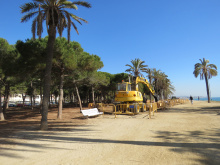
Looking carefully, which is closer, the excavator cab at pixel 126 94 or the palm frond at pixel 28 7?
the palm frond at pixel 28 7

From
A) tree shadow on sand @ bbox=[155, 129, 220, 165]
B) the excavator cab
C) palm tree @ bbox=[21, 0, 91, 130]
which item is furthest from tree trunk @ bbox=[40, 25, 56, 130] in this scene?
the excavator cab

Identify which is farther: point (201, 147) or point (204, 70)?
point (204, 70)

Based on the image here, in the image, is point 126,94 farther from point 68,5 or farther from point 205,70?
point 205,70

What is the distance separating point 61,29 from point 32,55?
4016mm

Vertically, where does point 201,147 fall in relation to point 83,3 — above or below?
below

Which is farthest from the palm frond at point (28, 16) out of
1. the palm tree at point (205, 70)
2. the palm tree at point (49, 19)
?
the palm tree at point (205, 70)

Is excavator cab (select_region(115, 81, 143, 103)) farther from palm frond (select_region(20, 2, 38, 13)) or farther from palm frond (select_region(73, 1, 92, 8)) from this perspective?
palm frond (select_region(20, 2, 38, 13))

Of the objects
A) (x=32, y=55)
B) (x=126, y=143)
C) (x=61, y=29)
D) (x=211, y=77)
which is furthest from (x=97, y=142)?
(x=211, y=77)

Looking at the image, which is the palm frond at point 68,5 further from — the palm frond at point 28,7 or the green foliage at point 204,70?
the green foliage at point 204,70

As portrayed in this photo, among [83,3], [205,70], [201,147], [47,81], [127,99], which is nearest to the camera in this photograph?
[201,147]

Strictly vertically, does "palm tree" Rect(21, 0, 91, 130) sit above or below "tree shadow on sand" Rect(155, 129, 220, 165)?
above

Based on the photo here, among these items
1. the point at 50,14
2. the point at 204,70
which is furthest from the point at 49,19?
the point at 204,70

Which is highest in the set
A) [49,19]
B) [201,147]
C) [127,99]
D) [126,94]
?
[49,19]

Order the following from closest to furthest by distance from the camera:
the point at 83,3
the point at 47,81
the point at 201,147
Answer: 1. the point at 201,147
2. the point at 47,81
3. the point at 83,3
